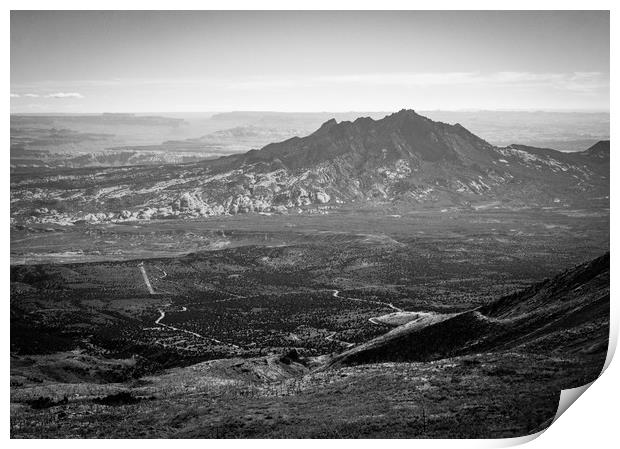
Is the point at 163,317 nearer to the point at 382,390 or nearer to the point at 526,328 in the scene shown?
the point at 382,390

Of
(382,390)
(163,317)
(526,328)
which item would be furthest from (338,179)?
(382,390)

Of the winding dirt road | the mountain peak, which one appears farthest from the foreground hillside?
the mountain peak

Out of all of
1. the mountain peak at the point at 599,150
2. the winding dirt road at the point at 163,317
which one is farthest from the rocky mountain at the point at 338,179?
the winding dirt road at the point at 163,317

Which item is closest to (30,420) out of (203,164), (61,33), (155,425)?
(155,425)

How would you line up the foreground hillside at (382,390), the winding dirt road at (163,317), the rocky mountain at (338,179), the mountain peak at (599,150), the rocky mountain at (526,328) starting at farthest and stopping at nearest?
the rocky mountain at (338,179) < the mountain peak at (599,150) < the winding dirt road at (163,317) < the rocky mountain at (526,328) < the foreground hillside at (382,390)

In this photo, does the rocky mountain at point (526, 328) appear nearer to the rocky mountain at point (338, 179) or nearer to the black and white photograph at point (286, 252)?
the black and white photograph at point (286, 252)
